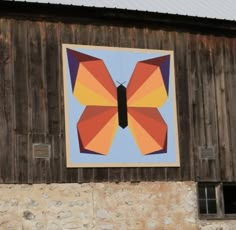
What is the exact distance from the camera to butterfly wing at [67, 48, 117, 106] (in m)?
16.4

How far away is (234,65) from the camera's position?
18.4 m

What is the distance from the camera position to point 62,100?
16.2 meters

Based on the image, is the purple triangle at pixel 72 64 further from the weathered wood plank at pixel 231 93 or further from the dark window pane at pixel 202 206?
the dark window pane at pixel 202 206

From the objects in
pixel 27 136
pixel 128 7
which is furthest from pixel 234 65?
pixel 27 136

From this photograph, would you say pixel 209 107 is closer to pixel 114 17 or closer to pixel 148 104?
pixel 148 104

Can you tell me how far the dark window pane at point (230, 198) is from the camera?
17812 millimetres

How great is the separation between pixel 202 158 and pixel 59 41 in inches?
182

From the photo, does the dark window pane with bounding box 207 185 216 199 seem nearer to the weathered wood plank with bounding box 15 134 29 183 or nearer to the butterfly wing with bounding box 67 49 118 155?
the butterfly wing with bounding box 67 49 118 155

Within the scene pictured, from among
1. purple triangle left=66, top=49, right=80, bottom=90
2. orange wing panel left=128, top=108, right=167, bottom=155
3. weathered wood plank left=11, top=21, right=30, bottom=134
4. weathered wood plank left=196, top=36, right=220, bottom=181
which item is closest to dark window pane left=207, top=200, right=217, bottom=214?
weathered wood plank left=196, top=36, right=220, bottom=181

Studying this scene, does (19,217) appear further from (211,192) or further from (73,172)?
(211,192)

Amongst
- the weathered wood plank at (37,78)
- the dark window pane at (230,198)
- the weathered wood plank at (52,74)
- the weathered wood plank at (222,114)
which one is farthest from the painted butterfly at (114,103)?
the dark window pane at (230,198)

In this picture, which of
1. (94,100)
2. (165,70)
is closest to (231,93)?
(165,70)

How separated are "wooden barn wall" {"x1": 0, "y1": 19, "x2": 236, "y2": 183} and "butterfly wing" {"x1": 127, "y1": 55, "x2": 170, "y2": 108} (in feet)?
1.34

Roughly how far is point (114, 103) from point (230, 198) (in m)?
4.08
